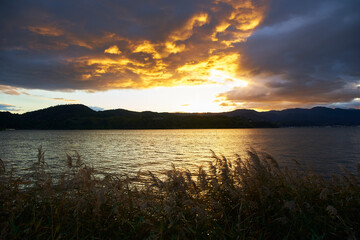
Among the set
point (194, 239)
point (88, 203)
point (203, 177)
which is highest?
point (203, 177)

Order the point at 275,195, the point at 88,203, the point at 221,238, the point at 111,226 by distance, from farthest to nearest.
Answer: the point at 275,195, the point at 88,203, the point at 111,226, the point at 221,238

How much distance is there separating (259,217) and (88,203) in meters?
5.04

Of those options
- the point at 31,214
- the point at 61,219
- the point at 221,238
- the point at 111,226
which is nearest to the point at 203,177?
the point at 221,238

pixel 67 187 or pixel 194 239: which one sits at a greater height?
pixel 67 187

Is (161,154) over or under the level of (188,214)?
under

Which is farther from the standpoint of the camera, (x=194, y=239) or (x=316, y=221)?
(x=316, y=221)

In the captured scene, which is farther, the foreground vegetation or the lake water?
the lake water

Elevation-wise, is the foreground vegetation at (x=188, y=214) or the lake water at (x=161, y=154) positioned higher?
the foreground vegetation at (x=188, y=214)

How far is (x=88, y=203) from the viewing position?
6.31 meters

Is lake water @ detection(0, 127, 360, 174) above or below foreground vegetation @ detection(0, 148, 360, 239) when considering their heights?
below

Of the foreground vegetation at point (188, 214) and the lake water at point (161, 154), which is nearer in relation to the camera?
the foreground vegetation at point (188, 214)

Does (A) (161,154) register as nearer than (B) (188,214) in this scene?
No

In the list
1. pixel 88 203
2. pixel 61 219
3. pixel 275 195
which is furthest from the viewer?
pixel 275 195

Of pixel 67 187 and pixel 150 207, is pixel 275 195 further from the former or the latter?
pixel 67 187
